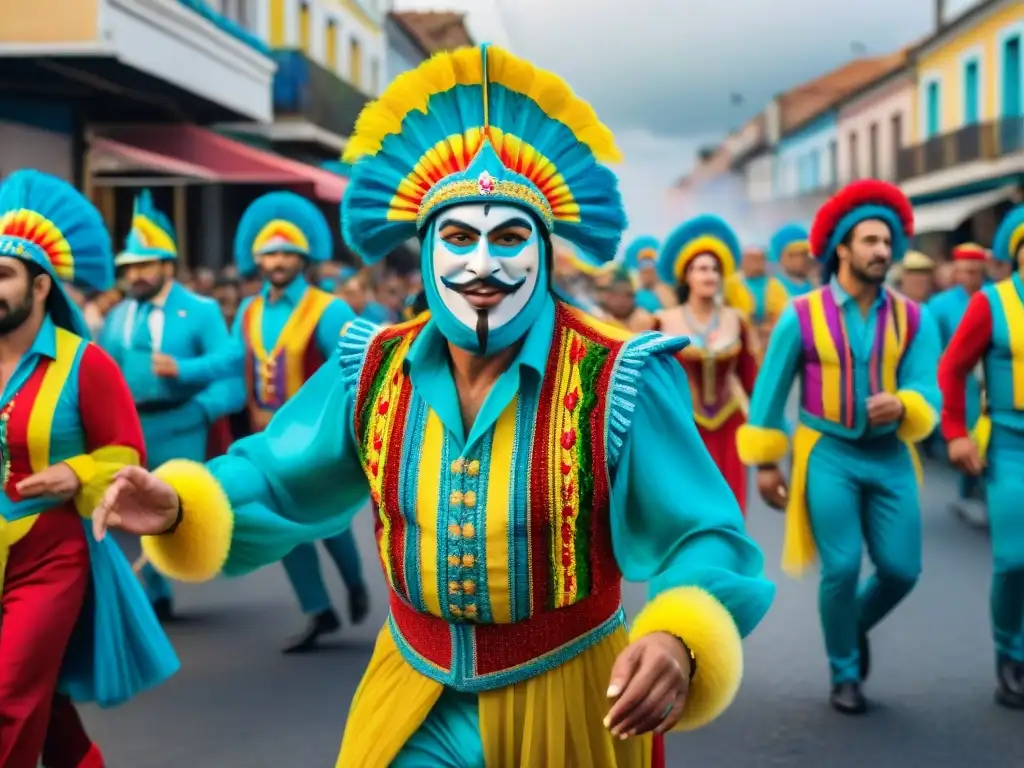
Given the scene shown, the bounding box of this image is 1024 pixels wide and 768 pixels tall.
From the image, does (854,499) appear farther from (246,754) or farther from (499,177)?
(499,177)

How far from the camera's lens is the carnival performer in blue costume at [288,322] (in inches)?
293

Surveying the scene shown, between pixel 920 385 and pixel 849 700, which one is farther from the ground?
pixel 920 385

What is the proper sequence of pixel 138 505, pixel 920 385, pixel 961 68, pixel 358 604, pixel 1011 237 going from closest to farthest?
pixel 138 505 < pixel 920 385 < pixel 1011 237 < pixel 358 604 < pixel 961 68

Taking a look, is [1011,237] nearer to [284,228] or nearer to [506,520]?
[284,228]

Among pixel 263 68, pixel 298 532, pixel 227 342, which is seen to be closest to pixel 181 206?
pixel 263 68

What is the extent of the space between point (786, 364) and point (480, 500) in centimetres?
328

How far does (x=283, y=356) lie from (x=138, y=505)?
4.71 meters

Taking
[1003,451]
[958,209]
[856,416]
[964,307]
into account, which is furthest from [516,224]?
[958,209]

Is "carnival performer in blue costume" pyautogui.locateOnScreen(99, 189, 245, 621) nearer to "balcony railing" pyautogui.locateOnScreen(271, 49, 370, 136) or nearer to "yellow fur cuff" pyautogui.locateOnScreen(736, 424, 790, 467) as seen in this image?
"yellow fur cuff" pyautogui.locateOnScreen(736, 424, 790, 467)

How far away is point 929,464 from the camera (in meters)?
13.9

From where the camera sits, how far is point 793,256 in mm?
14984

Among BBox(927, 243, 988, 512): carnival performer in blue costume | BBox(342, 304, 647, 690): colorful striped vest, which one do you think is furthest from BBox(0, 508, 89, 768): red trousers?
BBox(927, 243, 988, 512): carnival performer in blue costume

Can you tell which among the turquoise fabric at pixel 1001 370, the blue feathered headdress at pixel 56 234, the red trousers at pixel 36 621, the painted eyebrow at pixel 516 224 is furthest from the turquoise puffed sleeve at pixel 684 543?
the turquoise fabric at pixel 1001 370

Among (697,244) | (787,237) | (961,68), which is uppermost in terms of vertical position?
(961,68)
